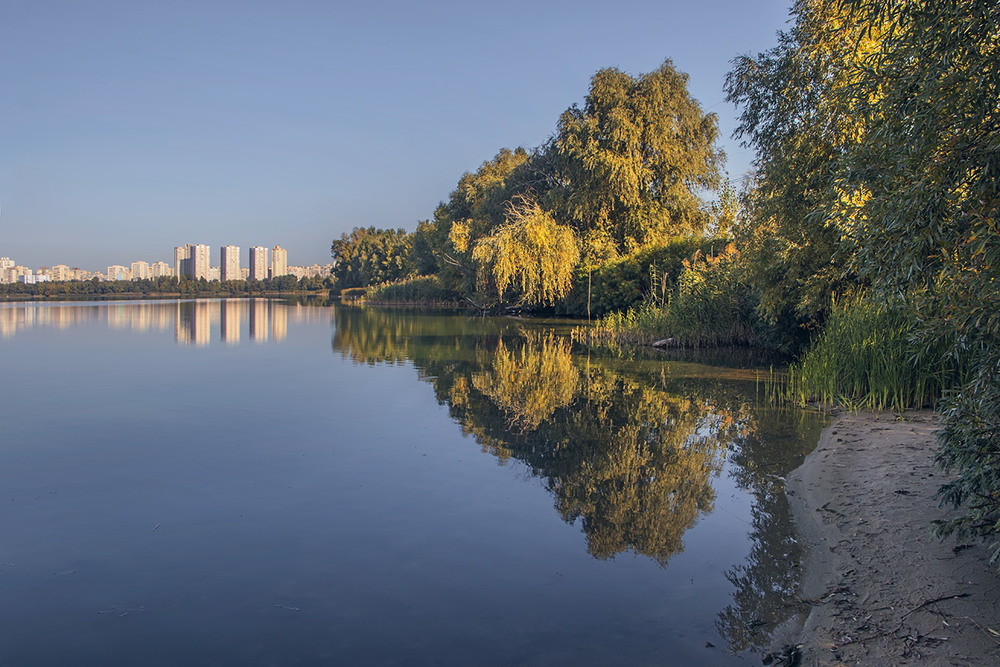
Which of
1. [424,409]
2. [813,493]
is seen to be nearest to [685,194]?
[424,409]

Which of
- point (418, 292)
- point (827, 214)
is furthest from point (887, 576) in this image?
point (418, 292)

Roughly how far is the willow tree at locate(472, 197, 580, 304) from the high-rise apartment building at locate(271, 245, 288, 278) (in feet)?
416

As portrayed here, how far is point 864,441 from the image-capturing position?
7398mm

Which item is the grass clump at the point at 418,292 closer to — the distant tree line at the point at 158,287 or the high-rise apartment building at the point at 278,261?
the distant tree line at the point at 158,287

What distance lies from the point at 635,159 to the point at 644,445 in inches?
995

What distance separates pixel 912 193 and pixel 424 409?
303 inches

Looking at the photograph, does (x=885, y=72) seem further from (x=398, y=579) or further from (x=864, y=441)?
A: (x=398, y=579)

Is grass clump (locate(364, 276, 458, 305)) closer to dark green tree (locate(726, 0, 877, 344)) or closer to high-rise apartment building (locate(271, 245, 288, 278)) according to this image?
dark green tree (locate(726, 0, 877, 344))

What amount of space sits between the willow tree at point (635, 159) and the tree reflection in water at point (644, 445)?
16.5 metres

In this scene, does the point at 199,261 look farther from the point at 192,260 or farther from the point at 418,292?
the point at 418,292

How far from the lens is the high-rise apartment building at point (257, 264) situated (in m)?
144

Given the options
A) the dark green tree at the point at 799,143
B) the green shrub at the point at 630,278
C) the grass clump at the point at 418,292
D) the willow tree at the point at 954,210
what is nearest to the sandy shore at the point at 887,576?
the willow tree at the point at 954,210

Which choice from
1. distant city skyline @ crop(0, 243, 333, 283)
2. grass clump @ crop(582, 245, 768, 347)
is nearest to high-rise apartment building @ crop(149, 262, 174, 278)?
distant city skyline @ crop(0, 243, 333, 283)

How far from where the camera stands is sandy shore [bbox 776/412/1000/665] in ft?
11.1
